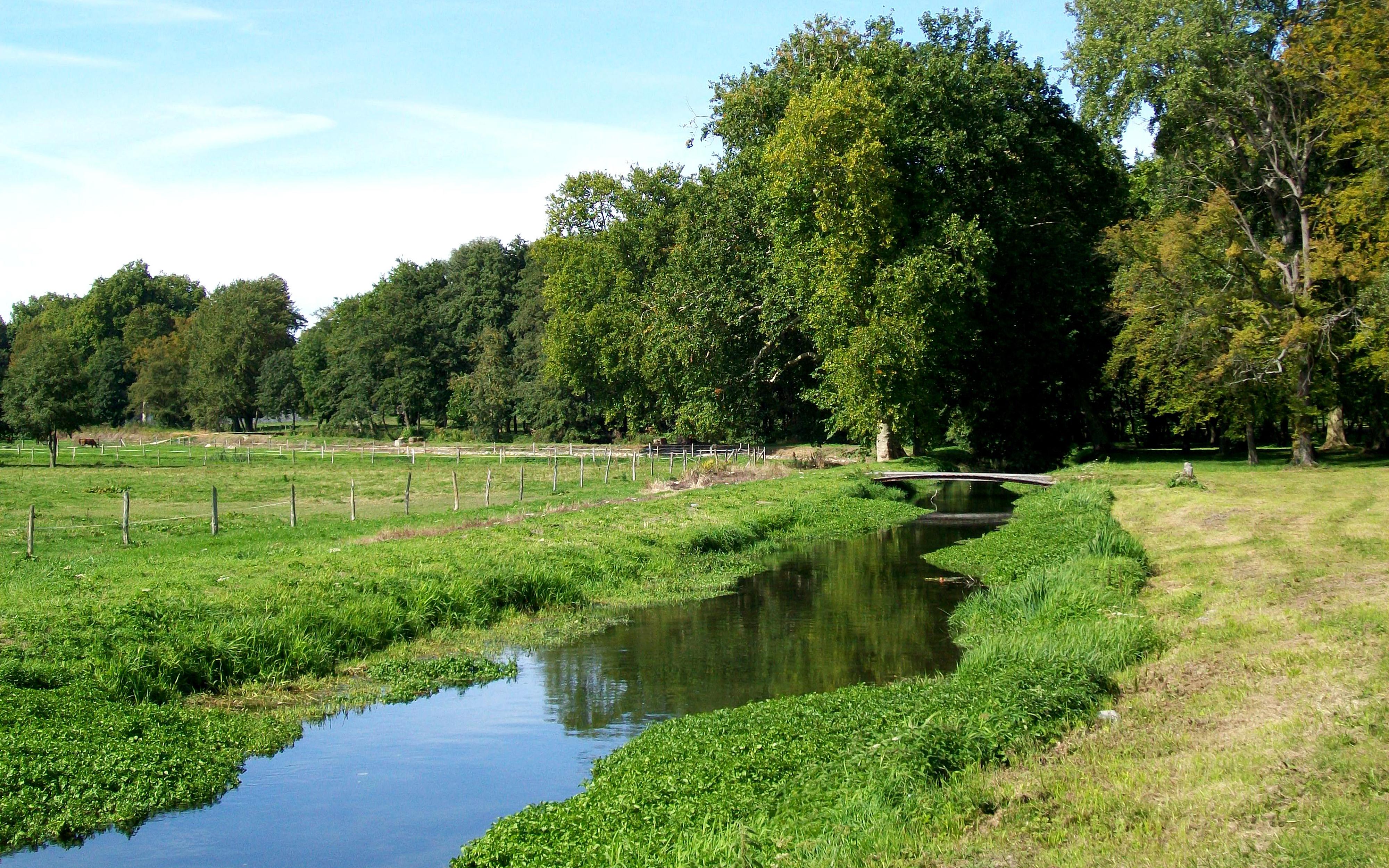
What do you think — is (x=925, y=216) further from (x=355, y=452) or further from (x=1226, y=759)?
(x=355, y=452)

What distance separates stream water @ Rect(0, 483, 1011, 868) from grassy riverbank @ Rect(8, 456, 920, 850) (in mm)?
535

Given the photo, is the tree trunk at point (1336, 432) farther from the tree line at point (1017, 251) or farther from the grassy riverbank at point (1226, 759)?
the grassy riverbank at point (1226, 759)

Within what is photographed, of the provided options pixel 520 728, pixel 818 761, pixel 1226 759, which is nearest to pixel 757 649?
pixel 520 728

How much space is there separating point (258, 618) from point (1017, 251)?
41035 mm

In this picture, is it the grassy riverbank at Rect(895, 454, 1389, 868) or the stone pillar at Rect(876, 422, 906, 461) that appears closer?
the grassy riverbank at Rect(895, 454, 1389, 868)

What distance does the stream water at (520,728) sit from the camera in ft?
32.8

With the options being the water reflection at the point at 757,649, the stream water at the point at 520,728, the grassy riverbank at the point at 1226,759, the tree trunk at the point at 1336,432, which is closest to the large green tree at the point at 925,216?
the tree trunk at the point at 1336,432

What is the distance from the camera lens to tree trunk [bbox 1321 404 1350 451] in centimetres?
5203

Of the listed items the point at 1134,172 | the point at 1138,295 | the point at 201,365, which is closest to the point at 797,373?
the point at 1138,295

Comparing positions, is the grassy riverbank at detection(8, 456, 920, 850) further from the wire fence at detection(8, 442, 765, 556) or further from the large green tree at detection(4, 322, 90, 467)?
the large green tree at detection(4, 322, 90, 467)

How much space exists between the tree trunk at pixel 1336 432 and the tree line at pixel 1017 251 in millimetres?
190

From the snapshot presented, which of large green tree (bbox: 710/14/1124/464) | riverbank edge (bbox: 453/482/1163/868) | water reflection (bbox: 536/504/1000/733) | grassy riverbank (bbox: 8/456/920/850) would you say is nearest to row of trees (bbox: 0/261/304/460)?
large green tree (bbox: 710/14/1124/464)

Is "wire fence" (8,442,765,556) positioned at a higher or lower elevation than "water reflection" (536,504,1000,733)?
higher

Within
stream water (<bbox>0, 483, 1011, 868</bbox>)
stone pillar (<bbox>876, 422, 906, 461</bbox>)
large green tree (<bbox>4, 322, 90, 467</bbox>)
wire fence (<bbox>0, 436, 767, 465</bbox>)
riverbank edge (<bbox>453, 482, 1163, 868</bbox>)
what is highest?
large green tree (<bbox>4, 322, 90, 467</bbox>)
